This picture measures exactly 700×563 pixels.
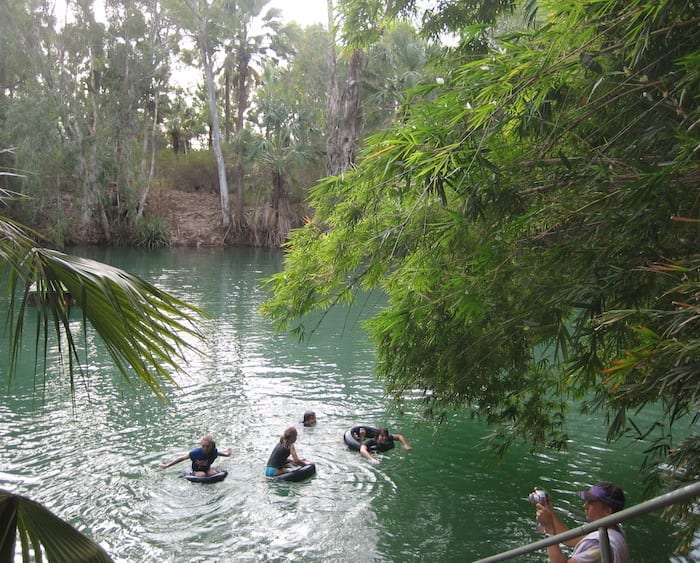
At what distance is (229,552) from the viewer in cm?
735

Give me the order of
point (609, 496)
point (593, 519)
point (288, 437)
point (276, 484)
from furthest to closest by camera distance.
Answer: point (288, 437)
point (276, 484)
point (593, 519)
point (609, 496)

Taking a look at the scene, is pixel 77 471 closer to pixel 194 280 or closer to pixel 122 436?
pixel 122 436

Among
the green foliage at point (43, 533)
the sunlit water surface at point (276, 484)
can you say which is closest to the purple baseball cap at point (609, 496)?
the sunlit water surface at point (276, 484)

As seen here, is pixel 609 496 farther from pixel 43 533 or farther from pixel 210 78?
pixel 210 78

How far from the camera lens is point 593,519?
4.36 meters

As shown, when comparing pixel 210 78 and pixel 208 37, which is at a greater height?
pixel 208 37

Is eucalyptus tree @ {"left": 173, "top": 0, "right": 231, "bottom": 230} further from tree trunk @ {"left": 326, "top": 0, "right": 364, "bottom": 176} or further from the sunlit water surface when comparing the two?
the sunlit water surface

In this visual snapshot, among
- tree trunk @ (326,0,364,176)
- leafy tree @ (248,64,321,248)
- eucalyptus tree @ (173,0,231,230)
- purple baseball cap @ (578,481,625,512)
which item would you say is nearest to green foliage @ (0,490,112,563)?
purple baseball cap @ (578,481,625,512)

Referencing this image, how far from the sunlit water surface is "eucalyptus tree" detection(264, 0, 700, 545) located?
3.34 ft

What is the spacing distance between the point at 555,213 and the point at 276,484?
6.02 meters

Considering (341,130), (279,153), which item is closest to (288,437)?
(341,130)

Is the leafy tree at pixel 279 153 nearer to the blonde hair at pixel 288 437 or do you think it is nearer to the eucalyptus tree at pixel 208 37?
the eucalyptus tree at pixel 208 37

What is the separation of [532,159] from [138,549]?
19.5 ft

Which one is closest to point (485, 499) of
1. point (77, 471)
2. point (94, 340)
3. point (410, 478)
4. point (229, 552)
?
point (410, 478)
